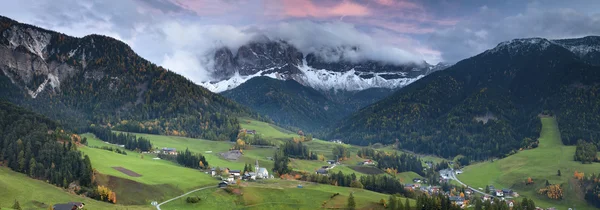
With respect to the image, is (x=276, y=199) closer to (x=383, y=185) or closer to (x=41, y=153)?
(x=383, y=185)

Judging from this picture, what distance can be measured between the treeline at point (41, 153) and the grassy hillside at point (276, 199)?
104 ft

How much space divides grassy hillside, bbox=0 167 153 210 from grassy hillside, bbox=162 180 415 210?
1818 centimetres

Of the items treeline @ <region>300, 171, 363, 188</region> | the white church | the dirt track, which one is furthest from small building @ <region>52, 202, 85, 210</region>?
treeline @ <region>300, 171, 363, 188</region>

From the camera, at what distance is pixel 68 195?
12294 cm

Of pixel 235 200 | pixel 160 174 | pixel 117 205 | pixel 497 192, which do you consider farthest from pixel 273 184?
pixel 497 192

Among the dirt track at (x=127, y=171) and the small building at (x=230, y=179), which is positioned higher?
the dirt track at (x=127, y=171)

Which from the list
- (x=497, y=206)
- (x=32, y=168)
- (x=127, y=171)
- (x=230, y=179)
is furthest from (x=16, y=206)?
(x=497, y=206)

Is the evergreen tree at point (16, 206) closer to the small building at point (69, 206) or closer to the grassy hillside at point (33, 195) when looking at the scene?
the grassy hillside at point (33, 195)

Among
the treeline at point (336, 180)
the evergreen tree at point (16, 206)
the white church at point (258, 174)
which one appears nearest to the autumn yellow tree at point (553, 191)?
the treeline at point (336, 180)

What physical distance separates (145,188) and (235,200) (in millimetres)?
27101

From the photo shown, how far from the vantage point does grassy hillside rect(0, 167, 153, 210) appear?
363ft

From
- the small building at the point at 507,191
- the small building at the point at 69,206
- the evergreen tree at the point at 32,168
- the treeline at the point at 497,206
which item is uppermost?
the evergreen tree at the point at 32,168

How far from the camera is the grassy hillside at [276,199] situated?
436ft

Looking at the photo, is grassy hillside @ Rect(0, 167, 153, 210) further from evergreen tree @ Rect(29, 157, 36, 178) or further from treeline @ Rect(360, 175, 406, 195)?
treeline @ Rect(360, 175, 406, 195)
